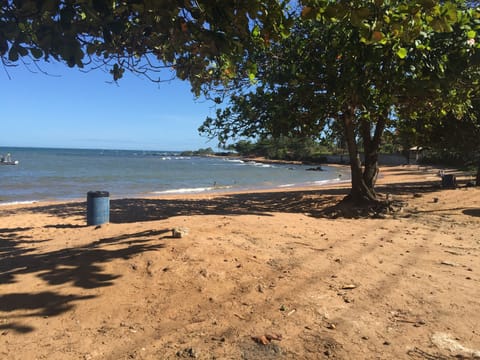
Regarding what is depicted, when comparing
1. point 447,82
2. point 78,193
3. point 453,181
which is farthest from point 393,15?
point 78,193

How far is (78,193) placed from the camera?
2253 cm

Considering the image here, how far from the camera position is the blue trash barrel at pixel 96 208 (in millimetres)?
8867

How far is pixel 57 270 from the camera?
14.9 feet

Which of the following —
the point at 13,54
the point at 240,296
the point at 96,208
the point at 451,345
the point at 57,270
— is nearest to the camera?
the point at 451,345

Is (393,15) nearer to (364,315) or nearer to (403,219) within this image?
(364,315)

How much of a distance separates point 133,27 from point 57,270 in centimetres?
292

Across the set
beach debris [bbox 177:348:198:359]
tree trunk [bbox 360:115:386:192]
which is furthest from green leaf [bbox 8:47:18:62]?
tree trunk [bbox 360:115:386:192]

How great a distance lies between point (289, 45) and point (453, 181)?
1129 cm

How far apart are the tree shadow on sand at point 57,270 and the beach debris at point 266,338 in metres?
1.76

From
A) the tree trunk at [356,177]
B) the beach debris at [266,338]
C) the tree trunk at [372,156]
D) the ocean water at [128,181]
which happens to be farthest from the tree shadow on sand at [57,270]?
the ocean water at [128,181]

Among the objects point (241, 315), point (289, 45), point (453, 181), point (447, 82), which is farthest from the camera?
point (453, 181)

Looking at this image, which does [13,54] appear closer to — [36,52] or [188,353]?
[36,52]

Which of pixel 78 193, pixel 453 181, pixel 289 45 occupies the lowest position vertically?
pixel 78 193

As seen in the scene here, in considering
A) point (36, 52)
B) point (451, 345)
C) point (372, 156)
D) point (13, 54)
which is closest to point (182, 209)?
point (372, 156)
